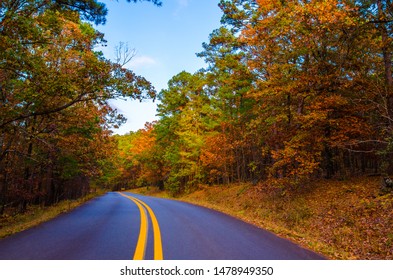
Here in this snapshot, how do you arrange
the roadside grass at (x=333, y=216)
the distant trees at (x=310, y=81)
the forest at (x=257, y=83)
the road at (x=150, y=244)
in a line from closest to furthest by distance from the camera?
the road at (x=150, y=244) < the roadside grass at (x=333, y=216) < the forest at (x=257, y=83) < the distant trees at (x=310, y=81)

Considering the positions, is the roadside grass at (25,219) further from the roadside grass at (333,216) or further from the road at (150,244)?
the roadside grass at (333,216)

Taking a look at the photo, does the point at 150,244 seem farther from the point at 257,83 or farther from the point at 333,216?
the point at 257,83

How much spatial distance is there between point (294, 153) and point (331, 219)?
124 inches

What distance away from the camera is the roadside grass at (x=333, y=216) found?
6156 mm

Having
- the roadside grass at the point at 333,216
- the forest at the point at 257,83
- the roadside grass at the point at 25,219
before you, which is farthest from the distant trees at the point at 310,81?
the roadside grass at the point at 25,219

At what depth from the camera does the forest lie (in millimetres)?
8383

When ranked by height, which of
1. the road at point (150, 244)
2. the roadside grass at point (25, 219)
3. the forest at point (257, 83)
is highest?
the forest at point (257, 83)

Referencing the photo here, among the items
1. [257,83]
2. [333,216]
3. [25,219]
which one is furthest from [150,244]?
[257,83]

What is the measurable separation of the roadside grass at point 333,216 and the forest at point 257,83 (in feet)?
3.44

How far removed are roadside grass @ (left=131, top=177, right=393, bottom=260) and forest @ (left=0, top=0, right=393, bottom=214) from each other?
1.05 m

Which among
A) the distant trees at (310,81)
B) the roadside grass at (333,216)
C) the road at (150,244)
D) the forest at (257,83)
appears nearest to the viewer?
the road at (150,244)

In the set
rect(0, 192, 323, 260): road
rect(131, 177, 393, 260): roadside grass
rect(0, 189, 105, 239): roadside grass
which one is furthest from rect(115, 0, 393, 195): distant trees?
rect(0, 189, 105, 239): roadside grass

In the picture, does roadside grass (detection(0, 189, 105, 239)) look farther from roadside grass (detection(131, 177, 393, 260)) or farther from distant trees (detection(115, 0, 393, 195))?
distant trees (detection(115, 0, 393, 195))
